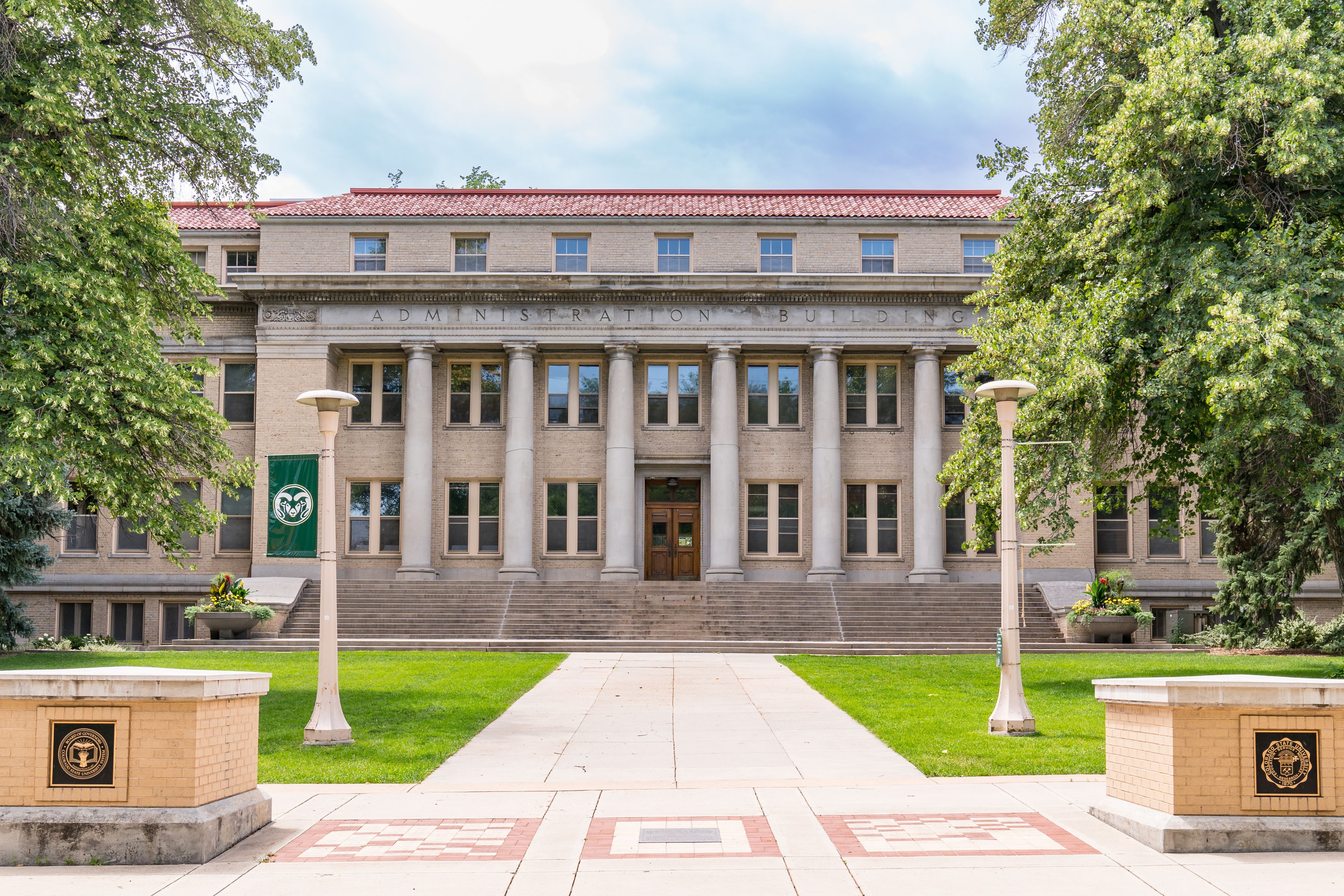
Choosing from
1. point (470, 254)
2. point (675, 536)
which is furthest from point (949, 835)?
point (470, 254)

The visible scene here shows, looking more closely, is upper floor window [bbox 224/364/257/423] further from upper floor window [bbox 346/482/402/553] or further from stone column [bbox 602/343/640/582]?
stone column [bbox 602/343/640/582]

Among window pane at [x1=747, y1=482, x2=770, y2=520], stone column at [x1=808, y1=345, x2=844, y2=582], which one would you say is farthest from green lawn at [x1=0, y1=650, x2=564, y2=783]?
window pane at [x1=747, y1=482, x2=770, y2=520]

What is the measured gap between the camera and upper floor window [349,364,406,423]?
1417 inches

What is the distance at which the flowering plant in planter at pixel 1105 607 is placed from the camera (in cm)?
2762

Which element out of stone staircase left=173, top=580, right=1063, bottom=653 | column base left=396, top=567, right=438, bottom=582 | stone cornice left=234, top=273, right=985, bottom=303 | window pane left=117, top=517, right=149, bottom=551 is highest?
stone cornice left=234, top=273, right=985, bottom=303

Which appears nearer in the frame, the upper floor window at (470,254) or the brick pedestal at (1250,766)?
the brick pedestal at (1250,766)

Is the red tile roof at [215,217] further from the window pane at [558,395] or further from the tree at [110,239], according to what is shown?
the tree at [110,239]

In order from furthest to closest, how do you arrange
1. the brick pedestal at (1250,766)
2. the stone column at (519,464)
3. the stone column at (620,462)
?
the stone column at (620,462)
the stone column at (519,464)
the brick pedestal at (1250,766)

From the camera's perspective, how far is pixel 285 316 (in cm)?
3462

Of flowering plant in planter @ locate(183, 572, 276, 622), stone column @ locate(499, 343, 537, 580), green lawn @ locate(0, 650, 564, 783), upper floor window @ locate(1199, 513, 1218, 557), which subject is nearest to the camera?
green lawn @ locate(0, 650, 564, 783)

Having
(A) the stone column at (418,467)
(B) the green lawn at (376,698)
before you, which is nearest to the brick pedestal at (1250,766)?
(B) the green lawn at (376,698)

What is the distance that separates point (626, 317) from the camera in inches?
1363

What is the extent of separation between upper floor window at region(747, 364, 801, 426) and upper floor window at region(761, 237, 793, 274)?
326 cm

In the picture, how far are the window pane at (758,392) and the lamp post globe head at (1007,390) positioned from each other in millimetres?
23267
